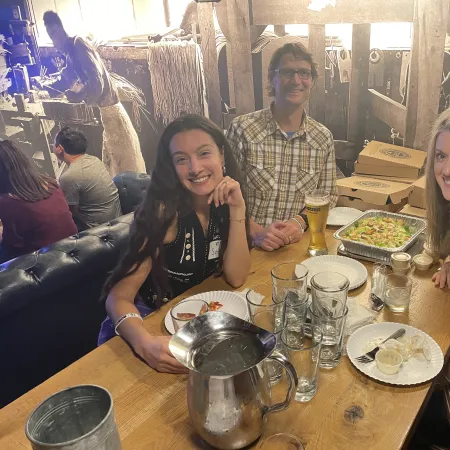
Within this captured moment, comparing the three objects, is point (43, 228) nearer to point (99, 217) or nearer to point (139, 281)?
point (99, 217)

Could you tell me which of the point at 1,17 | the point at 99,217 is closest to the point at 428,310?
the point at 99,217

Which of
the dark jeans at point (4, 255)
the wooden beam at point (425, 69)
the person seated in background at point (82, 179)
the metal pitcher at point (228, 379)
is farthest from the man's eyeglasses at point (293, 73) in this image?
the dark jeans at point (4, 255)

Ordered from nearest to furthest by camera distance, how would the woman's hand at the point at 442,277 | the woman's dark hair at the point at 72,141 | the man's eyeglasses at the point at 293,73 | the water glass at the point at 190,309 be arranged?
the water glass at the point at 190,309, the woman's hand at the point at 442,277, the man's eyeglasses at the point at 293,73, the woman's dark hair at the point at 72,141

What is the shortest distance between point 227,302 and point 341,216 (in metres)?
1.06

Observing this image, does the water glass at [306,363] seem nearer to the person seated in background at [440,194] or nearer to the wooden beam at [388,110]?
the person seated in background at [440,194]

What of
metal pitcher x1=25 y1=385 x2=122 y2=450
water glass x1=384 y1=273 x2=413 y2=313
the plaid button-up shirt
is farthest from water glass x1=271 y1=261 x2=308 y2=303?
the plaid button-up shirt

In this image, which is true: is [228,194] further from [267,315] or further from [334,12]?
[334,12]

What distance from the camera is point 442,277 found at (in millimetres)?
1628

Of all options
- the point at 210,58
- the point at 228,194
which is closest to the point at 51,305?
the point at 228,194

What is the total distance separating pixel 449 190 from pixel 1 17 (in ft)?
10.1

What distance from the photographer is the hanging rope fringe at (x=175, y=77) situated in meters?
3.69

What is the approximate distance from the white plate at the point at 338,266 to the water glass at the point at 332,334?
41cm

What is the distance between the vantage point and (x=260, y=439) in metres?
1.02

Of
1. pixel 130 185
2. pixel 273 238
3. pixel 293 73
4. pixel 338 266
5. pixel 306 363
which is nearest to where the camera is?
pixel 306 363
